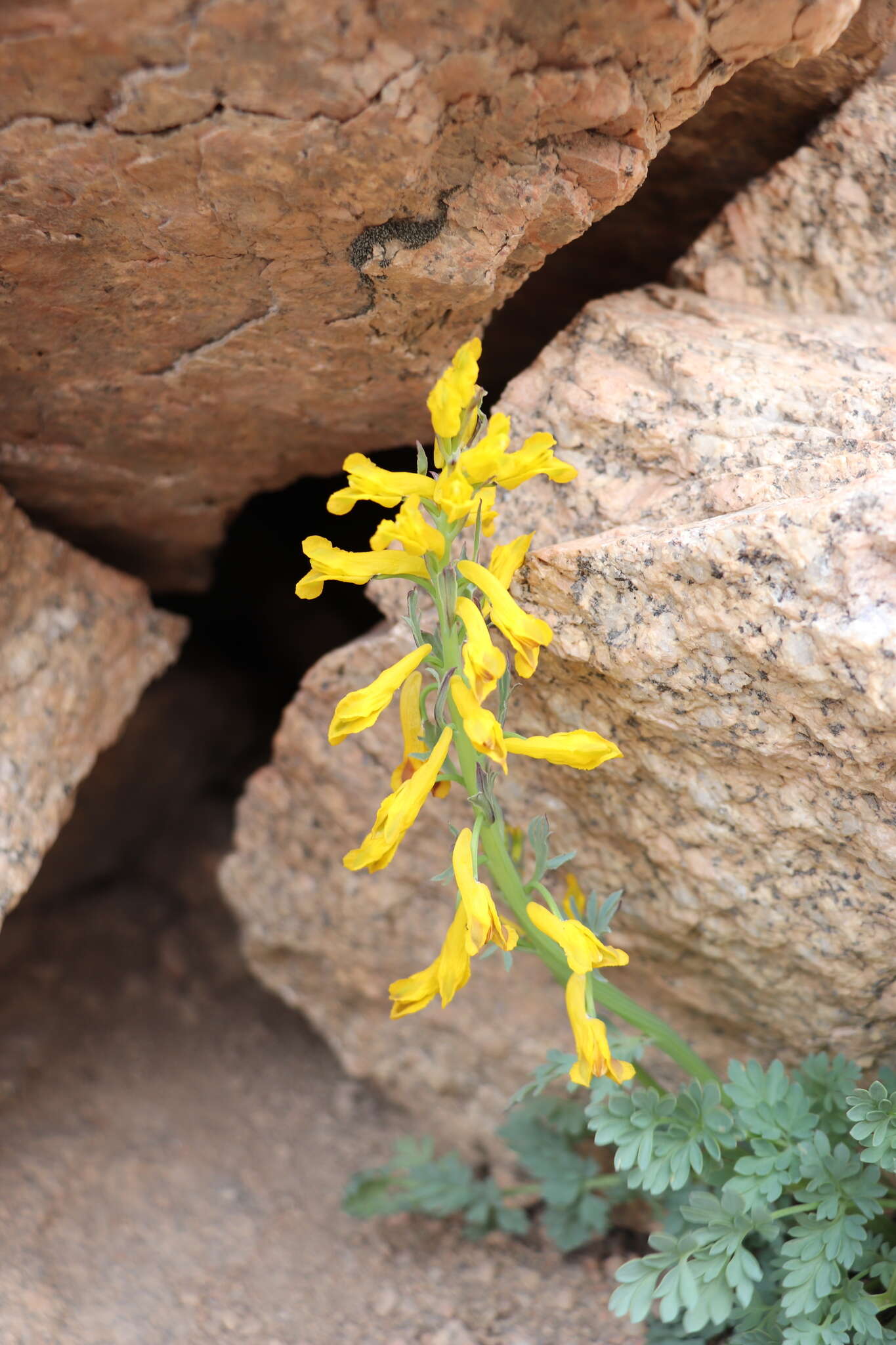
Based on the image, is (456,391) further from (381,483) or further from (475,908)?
(475,908)

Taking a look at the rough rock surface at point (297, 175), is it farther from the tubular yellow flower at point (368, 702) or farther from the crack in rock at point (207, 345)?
the tubular yellow flower at point (368, 702)

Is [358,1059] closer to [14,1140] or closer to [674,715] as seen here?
[14,1140]

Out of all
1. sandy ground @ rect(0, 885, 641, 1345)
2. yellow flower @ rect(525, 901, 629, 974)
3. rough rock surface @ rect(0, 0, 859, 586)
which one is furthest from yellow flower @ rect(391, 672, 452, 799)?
sandy ground @ rect(0, 885, 641, 1345)

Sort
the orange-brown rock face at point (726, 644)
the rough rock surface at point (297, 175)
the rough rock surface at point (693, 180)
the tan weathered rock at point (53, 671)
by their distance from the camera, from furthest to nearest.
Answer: the tan weathered rock at point (53, 671)
the rough rock surface at point (693, 180)
the orange-brown rock face at point (726, 644)
the rough rock surface at point (297, 175)

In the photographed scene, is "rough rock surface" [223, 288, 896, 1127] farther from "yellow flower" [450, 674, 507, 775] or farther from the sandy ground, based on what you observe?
the sandy ground

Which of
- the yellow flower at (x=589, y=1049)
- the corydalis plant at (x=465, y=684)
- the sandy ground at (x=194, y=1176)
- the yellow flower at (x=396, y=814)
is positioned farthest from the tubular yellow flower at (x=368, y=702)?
the sandy ground at (x=194, y=1176)

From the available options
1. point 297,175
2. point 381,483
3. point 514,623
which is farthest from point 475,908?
point 297,175
